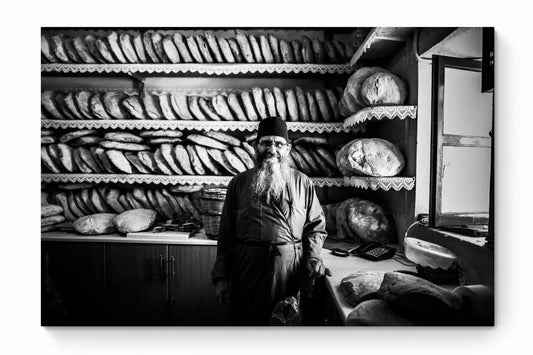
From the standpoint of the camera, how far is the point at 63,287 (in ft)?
4.89

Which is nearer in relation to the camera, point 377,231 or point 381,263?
point 381,263

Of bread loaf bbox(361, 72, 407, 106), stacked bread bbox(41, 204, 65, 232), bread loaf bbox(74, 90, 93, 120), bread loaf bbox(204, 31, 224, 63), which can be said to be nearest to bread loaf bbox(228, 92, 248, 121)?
bread loaf bbox(204, 31, 224, 63)

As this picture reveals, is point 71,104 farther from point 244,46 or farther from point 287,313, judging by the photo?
point 287,313

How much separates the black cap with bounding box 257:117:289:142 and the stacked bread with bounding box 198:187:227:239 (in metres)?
0.34

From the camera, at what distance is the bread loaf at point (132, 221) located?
1.72 m

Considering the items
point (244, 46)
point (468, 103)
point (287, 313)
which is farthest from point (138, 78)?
point (468, 103)

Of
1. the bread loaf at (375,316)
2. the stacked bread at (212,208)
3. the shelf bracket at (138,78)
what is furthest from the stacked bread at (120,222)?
the bread loaf at (375,316)

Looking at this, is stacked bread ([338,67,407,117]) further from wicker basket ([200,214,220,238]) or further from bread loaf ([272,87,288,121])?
wicker basket ([200,214,220,238])

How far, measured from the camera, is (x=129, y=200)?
186 centimetres

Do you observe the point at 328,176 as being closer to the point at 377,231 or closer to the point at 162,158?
the point at 377,231

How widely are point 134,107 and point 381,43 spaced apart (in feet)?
4.34

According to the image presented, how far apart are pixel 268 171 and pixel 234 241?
34 cm
